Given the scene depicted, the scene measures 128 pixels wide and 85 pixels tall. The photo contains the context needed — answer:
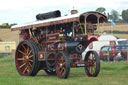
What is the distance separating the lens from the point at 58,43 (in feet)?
54.5

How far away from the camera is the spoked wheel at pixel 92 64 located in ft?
51.4

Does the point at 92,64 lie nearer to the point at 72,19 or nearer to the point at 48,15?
the point at 72,19

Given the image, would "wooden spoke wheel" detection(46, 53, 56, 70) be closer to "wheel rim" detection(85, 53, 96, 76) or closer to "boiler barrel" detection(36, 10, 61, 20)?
"wheel rim" detection(85, 53, 96, 76)

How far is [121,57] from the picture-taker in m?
28.3

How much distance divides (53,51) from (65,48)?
0.90 m

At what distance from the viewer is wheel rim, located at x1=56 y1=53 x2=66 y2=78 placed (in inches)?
616

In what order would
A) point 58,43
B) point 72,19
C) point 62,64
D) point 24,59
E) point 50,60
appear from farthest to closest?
point 24,59 < point 50,60 < point 58,43 < point 62,64 < point 72,19

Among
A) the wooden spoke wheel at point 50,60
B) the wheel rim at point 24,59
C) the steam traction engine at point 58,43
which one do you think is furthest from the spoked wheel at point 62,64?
the wheel rim at point 24,59

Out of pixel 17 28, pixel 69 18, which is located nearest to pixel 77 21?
pixel 69 18

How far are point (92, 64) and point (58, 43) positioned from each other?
1746mm

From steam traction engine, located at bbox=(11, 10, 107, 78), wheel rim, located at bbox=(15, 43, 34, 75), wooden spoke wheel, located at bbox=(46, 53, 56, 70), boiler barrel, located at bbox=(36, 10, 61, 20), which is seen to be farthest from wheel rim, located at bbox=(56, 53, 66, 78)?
boiler barrel, located at bbox=(36, 10, 61, 20)

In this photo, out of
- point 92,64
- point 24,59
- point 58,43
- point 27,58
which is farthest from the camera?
point 24,59

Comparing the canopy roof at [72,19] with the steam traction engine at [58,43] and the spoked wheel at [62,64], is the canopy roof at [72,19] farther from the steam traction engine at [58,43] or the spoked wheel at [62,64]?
the spoked wheel at [62,64]

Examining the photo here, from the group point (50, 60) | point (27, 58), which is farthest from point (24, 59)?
point (50, 60)
